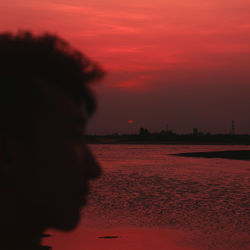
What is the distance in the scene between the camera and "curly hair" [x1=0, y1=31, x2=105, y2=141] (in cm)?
93

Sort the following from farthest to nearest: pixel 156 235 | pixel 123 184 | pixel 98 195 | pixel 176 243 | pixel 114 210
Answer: pixel 123 184 < pixel 98 195 < pixel 114 210 < pixel 156 235 < pixel 176 243

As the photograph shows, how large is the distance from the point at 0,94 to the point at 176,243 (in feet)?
44.5

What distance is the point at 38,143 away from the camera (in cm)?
92

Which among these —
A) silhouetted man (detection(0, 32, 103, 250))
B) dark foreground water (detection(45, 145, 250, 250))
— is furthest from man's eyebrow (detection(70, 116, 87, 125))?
dark foreground water (detection(45, 145, 250, 250))

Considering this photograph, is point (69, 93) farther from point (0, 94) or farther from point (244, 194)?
point (244, 194)

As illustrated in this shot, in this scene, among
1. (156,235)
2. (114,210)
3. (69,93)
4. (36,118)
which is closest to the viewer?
(36,118)

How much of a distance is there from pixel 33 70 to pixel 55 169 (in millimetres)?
203

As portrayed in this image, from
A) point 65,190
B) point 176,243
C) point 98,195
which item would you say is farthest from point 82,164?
point 98,195

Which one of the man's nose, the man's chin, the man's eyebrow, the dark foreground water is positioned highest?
the man's eyebrow

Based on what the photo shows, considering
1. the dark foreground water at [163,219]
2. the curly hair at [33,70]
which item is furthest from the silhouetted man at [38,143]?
the dark foreground water at [163,219]

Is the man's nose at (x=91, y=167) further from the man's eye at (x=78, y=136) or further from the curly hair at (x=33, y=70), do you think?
the curly hair at (x=33, y=70)

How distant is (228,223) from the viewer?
16.9 meters

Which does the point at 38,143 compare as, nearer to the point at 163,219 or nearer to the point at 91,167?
the point at 91,167

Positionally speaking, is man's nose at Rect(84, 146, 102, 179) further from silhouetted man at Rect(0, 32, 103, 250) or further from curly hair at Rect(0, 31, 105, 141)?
curly hair at Rect(0, 31, 105, 141)
